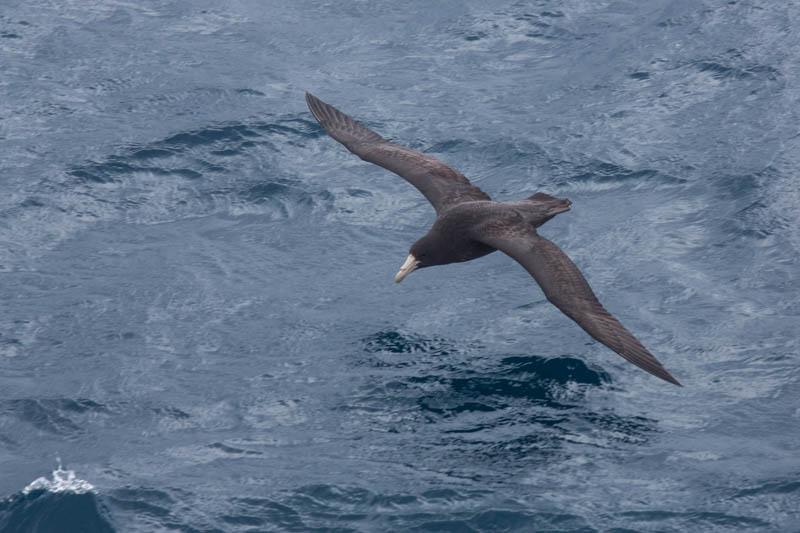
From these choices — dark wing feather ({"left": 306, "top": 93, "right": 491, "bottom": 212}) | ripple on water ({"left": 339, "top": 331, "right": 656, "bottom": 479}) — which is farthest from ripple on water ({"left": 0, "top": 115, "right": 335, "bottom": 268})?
ripple on water ({"left": 339, "top": 331, "right": 656, "bottom": 479})

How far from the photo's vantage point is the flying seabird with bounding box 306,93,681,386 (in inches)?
557

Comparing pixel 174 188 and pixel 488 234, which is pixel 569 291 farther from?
pixel 174 188

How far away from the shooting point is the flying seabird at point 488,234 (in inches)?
557

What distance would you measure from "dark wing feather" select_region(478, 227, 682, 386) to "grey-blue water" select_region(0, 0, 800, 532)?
1241 millimetres

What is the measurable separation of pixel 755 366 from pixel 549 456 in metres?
3.44

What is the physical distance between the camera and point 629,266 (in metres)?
18.1

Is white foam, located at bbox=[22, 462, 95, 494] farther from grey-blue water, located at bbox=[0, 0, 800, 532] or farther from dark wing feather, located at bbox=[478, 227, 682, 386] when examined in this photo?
dark wing feather, located at bbox=[478, 227, 682, 386]

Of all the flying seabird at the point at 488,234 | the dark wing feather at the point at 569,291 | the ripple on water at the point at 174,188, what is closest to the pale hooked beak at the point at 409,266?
the flying seabird at the point at 488,234

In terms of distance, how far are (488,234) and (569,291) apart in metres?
1.73

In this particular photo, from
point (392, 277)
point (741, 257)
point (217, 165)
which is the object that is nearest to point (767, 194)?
point (741, 257)

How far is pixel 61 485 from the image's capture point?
45.0 feet

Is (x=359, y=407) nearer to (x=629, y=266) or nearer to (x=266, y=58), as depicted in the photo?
(x=629, y=266)

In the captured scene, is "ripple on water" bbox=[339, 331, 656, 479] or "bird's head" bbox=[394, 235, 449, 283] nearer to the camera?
"ripple on water" bbox=[339, 331, 656, 479]

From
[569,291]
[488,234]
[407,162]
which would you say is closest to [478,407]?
[569,291]
